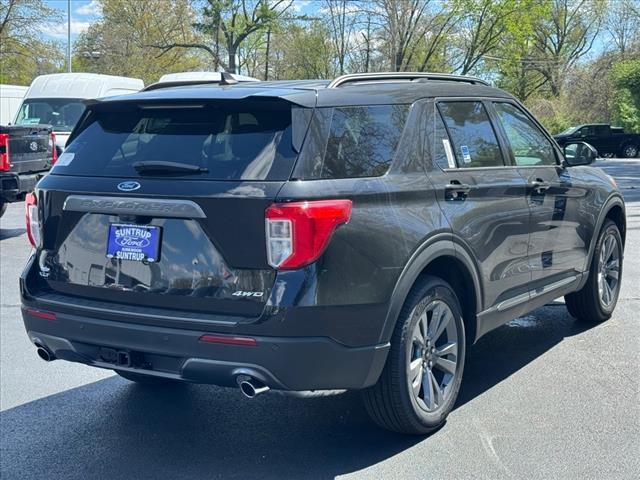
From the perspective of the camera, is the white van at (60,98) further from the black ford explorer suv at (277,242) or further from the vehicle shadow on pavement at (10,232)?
the black ford explorer suv at (277,242)

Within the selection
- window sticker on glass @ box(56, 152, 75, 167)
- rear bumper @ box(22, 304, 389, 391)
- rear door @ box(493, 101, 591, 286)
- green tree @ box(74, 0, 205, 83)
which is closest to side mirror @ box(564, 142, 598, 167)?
rear door @ box(493, 101, 591, 286)

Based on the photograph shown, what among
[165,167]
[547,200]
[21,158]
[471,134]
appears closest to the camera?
[165,167]

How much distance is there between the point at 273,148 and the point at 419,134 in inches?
39.1

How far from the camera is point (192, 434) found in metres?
4.50

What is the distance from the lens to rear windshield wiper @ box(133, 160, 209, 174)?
3.77m

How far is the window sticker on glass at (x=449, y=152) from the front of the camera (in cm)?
450

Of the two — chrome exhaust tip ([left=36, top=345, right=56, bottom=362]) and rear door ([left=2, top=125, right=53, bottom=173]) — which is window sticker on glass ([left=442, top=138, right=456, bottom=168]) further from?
rear door ([left=2, top=125, right=53, bottom=173])

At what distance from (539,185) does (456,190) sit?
108 centimetres

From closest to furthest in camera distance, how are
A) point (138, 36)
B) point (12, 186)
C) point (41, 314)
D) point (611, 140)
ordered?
point (41, 314)
point (12, 186)
point (611, 140)
point (138, 36)

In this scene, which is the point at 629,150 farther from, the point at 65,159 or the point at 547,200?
the point at 65,159

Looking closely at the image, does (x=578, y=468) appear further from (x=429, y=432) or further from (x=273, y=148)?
(x=273, y=148)

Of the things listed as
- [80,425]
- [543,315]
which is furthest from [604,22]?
[80,425]

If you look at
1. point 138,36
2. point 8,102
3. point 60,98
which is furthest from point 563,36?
point 60,98

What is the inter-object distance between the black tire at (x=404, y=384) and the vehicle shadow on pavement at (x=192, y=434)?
17 cm
